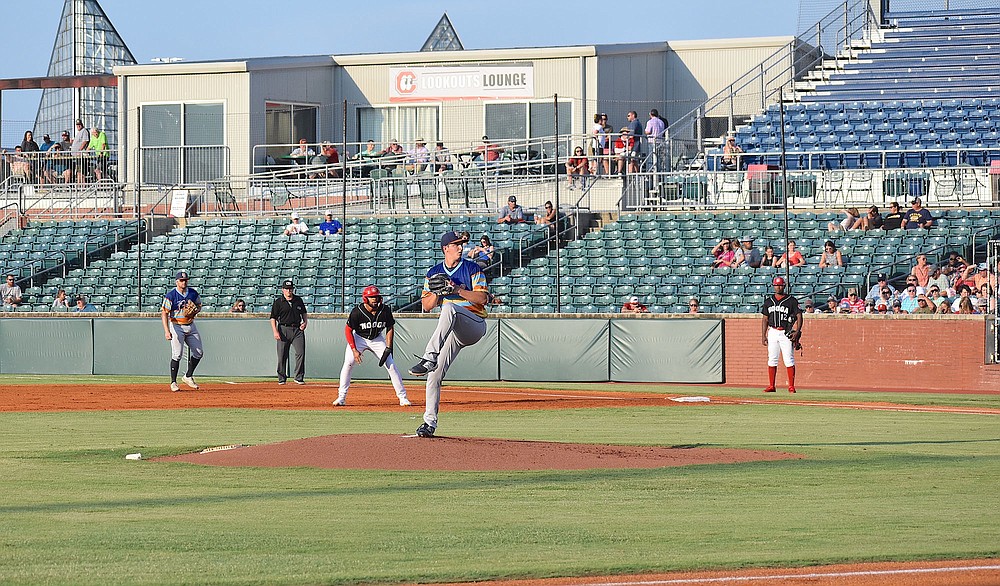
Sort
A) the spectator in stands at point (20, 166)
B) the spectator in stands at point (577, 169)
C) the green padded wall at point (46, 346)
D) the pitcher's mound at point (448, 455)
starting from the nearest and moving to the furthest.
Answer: the pitcher's mound at point (448, 455) → the green padded wall at point (46, 346) → the spectator in stands at point (577, 169) → the spectator in stands at point (20, 166)

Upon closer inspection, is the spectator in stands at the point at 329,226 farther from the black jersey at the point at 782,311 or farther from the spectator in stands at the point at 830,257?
the black jersey at the point at 782,311

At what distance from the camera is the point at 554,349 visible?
25.4 m

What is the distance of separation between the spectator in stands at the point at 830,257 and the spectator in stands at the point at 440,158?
1015cm

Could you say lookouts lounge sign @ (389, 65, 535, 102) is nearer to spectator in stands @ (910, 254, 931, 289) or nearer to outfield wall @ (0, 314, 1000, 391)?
outfield wall @ (0, 314, 1000, 391)

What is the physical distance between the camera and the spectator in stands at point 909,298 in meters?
23.8

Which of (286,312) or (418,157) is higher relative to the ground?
(418,157)

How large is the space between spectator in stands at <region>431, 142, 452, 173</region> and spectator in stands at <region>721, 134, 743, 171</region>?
637 centimetres

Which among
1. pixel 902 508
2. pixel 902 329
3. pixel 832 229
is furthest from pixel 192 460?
pixel 832 229

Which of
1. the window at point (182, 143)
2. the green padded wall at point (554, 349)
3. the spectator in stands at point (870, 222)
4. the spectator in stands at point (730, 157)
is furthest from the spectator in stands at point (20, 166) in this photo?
the spectator in stands at point (870, 222)

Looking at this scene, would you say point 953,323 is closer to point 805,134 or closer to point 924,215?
point 924,215

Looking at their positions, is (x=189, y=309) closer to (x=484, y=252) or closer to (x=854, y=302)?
(x=484, y=252)

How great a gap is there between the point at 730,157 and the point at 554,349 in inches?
318

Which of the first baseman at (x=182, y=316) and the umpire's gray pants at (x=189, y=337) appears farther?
the umpire's gray pants at (x=189, y=337)

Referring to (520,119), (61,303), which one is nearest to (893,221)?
(520,119)
